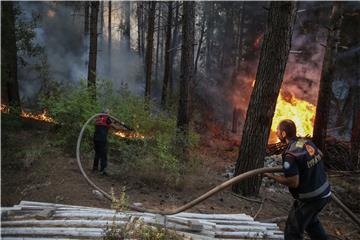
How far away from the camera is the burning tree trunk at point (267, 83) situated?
314 inches

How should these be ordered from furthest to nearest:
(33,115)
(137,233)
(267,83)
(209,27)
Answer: (209,27), (33,115), (267,83), (137,233)

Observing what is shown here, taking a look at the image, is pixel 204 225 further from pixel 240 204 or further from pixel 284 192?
pixel 284 192

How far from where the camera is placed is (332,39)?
13.5 metres

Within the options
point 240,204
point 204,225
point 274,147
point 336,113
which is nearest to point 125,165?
point 240,204

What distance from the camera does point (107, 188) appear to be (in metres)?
8.65

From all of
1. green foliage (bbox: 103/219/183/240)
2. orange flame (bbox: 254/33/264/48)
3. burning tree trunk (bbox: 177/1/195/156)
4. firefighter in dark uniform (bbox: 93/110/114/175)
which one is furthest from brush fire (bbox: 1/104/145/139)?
orange flame (bbox: 254/33/264/48)

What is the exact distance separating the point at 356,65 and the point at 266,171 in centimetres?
2095

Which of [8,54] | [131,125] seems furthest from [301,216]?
[8,54]

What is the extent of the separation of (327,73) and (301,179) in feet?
31.9

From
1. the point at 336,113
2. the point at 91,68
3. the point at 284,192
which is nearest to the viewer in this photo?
the point at 284,192

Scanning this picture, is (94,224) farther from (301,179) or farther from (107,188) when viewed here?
(107,188)

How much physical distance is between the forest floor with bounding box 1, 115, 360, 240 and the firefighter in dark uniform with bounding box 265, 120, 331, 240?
76.7 inches

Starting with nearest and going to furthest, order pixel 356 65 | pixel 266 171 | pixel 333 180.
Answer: pixel 266 171
pixel 333 180
pixel 356 65

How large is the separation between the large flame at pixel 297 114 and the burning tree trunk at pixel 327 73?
608cm
